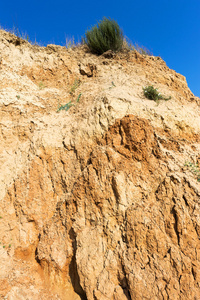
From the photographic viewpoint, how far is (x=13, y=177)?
4895 millimetres

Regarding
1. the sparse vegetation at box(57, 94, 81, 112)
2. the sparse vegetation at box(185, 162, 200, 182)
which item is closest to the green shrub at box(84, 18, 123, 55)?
the sparse vegetation at box(57, 94, 81, 112)

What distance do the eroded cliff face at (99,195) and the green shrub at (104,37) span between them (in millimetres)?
2341

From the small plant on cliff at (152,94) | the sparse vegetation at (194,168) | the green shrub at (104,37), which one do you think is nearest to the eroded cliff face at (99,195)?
the sparse vegetation at (194,168)

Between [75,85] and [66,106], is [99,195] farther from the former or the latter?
[75,85]

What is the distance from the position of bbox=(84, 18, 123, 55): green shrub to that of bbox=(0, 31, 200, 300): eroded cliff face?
2341 millimetres

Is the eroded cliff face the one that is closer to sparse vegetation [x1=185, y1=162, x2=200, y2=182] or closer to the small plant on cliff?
sparse vegetation [x1=185, y1=162, x2=200, y2=182]

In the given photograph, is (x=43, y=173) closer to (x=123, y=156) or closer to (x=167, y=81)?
(x=123, y=156)

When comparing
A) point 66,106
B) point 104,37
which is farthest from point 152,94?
point 104,37

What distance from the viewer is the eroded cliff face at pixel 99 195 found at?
344 centimetres

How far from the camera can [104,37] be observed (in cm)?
796

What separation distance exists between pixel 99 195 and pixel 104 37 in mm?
6351

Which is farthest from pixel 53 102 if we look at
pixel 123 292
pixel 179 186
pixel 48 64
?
pixel 123 292

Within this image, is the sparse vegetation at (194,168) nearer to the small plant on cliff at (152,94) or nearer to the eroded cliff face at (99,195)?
the eroded cliff face at (99,195)

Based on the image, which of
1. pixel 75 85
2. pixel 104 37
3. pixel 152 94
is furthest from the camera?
pixel 104 37
